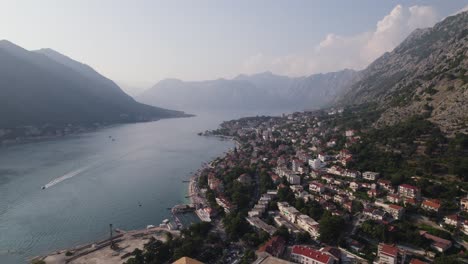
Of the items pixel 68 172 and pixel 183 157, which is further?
pixel 183 157

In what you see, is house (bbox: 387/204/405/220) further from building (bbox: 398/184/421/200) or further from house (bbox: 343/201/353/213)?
house (bbox: 343/201/353/213)

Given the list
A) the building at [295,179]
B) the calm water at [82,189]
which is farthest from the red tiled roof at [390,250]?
the calm water at [82,189]

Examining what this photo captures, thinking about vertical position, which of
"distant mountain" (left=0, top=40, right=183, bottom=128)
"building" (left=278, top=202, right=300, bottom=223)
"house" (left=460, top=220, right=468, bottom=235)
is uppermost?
"distant mountain" (left=0, top=40, right=183, bottom=128)

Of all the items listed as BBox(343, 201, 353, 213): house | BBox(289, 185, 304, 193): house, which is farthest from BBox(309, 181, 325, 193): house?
BBox(343, 201, 353, 213): house

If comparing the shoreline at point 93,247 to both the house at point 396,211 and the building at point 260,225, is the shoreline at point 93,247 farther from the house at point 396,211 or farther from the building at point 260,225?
the house at point 396,211

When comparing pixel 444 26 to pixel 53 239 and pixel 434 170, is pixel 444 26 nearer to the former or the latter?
pixel 434 170

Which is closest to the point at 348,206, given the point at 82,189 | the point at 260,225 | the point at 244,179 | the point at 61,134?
the point at 260,225

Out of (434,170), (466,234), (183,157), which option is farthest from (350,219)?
(183,157)
